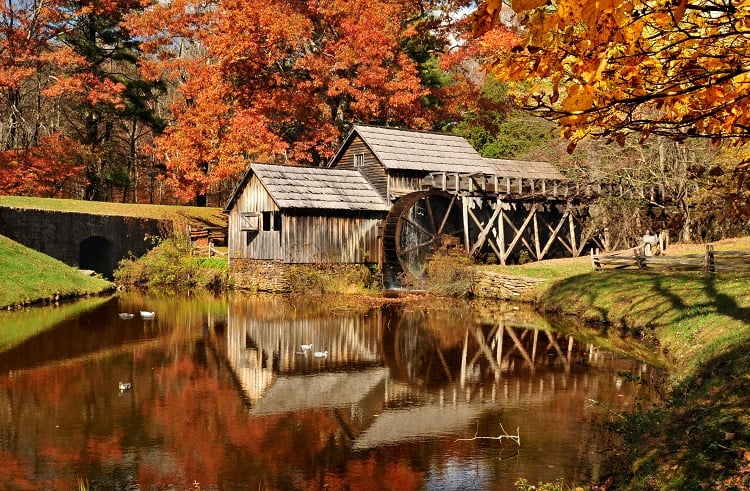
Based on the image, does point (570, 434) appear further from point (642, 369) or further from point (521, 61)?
point (521, 61)

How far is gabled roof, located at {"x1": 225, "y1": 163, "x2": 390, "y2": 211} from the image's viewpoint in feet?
91.7

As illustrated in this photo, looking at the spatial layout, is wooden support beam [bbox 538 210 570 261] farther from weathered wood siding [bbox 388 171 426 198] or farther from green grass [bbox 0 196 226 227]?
green grass [bbox 0 196 226 227]

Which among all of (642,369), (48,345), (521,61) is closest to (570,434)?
(642,369)

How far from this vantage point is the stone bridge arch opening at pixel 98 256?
3384 centimetres

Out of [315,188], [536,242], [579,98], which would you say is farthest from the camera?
[536,242]

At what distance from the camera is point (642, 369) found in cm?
1317

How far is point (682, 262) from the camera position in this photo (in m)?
20.6

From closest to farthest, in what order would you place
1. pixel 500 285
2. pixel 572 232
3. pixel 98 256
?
1. pixel 500 285
2. pixel 572 232
3. pixel 98 256

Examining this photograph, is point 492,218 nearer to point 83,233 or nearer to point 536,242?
point 536,242

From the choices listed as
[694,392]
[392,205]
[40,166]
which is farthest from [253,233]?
[694,392]

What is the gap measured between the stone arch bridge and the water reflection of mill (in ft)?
46.0

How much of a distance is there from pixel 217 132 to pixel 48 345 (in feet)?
68.2

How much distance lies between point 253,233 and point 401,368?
55.9 feet

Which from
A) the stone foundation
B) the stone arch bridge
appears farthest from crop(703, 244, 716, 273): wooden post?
the stone arch bridge
